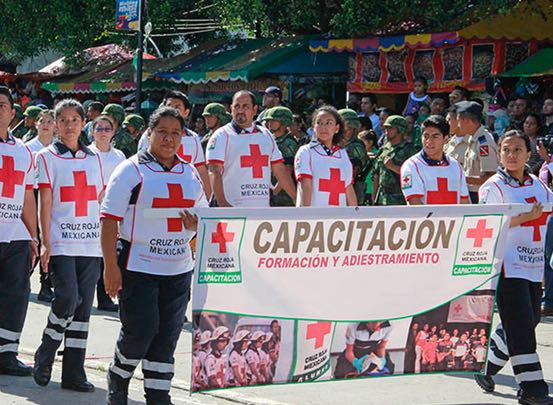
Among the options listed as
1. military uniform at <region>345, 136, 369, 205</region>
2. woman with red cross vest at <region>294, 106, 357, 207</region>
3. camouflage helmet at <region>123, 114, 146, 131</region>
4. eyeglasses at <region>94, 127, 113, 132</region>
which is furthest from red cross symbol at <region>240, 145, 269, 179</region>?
camouflage helmet at <region>123, 114, 146, 131</region>

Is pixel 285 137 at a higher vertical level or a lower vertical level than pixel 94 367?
higher

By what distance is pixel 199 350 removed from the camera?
6.61 meters

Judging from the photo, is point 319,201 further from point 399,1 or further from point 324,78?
point 324,78

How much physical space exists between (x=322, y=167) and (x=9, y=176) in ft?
9.82

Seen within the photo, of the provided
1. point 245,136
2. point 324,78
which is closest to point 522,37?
point 324,78

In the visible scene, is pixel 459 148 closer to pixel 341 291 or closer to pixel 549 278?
pixel 549 278

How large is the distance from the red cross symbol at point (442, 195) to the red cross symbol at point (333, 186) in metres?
1.67

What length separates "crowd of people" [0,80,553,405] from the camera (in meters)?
6.64

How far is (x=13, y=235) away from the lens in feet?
26.4

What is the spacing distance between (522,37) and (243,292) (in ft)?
37.3

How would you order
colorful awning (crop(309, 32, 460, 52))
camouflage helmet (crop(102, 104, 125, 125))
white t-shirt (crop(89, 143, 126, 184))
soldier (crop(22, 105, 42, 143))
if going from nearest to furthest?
1. white t-shirt (crop(89, 143, 126, 184))
2. camouflage helmet (crop(102, 104, 125, 125))
3. soldier (crop(22, 105, 42, 143))
4. colorful awning (crop(309, 32, 460, 52))

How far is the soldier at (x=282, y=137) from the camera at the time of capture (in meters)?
12.9

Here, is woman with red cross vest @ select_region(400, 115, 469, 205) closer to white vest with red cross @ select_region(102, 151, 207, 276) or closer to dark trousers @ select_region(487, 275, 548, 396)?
dark trousers @ select_region(487, 275, 548, 396)

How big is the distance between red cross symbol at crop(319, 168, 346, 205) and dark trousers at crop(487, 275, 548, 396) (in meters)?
2.75
